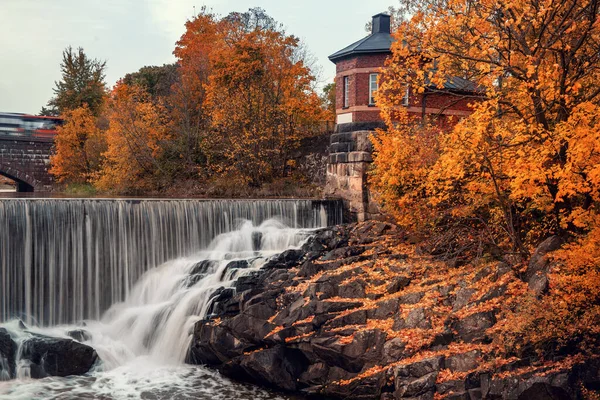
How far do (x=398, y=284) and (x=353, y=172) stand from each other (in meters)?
9.62

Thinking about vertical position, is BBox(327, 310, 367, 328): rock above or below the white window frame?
below

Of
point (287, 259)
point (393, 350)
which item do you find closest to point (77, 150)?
point (287, 259)

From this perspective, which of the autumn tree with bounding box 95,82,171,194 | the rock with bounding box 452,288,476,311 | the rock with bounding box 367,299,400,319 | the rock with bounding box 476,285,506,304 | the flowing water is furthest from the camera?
the autumn tree with bounding box 95,82,171,194

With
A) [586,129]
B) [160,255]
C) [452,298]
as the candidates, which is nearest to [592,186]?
[586,129]

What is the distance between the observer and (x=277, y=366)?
1344cm

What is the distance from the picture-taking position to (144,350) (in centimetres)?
1573

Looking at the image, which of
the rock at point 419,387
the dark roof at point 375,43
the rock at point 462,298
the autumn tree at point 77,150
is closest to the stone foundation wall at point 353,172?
the dark roof at point 375,43

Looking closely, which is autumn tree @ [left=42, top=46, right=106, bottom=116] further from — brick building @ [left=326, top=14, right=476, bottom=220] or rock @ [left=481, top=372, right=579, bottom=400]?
rock @ [left=481, top=372, right=579, bottom=400]

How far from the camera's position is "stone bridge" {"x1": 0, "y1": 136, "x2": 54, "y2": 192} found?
42000mm

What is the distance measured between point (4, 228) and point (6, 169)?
28183 millimetres

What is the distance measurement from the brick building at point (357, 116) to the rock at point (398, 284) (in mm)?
7979

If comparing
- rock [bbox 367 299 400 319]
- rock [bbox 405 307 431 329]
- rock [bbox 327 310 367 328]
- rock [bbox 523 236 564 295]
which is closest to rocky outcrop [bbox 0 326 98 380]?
rock [bbox 327 310 367 328]

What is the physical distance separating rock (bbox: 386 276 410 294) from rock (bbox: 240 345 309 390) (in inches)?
100

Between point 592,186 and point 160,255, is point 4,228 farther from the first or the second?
point 592,186
